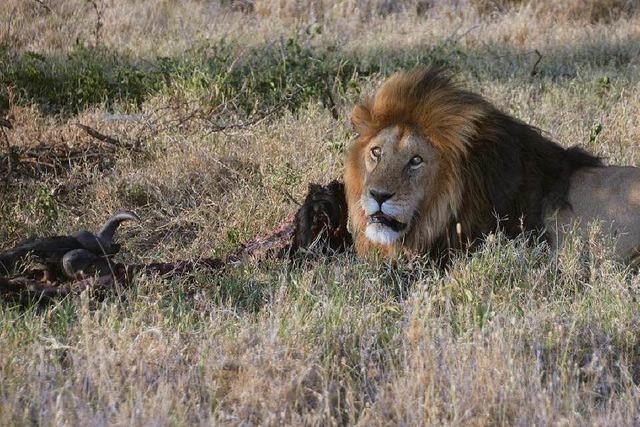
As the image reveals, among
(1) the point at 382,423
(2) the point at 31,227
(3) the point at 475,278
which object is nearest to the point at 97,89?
(2) the point at 31,227

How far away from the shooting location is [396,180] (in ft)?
15.0

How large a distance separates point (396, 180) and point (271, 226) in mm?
1365

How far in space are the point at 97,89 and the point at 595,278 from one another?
15.1 feet

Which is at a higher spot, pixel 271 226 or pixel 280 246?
pixel 280 246

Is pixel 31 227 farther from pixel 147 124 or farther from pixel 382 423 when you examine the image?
pixel 382 423

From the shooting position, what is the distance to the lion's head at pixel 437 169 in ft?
15.2

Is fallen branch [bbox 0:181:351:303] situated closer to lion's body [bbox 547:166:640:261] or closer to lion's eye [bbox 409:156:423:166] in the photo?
lion's eye [bbox 409:156:423:166]

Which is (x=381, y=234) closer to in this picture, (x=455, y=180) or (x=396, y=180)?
(x=396, y=180)

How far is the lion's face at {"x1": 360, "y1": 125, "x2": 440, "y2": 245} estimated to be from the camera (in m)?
4.57

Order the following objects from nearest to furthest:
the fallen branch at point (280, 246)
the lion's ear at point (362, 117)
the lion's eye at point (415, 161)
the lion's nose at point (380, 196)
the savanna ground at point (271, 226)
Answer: the savanna ground at point (271, 226) < the fallen branch at point (280, 246) < the lion's nose at point (380, 196) < the lion's eye at point (415, 161) < the lion's ear at point (362, 117)

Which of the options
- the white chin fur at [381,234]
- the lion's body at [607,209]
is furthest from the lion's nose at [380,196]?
the lion's body at [607,209]

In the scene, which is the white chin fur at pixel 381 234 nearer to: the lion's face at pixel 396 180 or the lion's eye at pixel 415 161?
the lion's face at pixel 396 180

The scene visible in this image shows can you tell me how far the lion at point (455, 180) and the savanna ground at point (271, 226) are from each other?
151 millimetres

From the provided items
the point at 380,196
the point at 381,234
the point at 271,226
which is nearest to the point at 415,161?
the point at 380,196
